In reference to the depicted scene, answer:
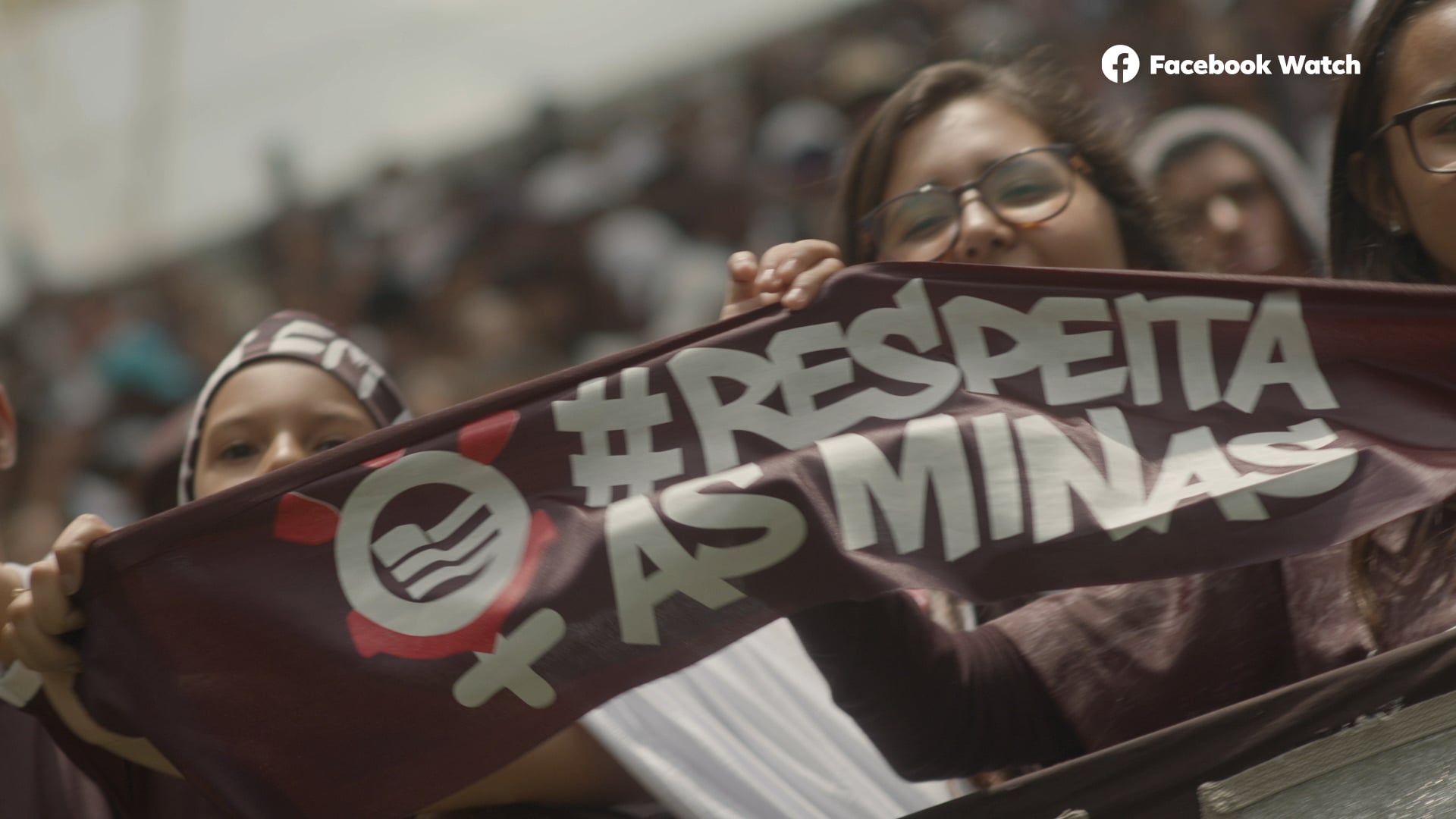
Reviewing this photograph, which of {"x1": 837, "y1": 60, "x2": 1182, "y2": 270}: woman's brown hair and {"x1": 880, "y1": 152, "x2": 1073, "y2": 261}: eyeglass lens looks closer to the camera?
{"x1": 880, "y1": 152, "x2": 1073, "y2": 261}: eyeglass lens

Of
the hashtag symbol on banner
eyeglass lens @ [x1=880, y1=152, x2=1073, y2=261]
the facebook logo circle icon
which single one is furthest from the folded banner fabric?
the facebook logo circle icon

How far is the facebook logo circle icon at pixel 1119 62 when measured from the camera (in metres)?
3.96

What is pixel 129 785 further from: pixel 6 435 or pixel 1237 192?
pixel 1237 192

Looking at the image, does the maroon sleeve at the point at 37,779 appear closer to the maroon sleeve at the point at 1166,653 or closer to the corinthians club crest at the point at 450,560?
the corinthians club crest at the point at 450,560

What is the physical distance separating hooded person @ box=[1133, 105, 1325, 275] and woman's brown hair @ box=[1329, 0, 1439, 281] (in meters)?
0.81

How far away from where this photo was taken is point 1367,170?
1688 mm

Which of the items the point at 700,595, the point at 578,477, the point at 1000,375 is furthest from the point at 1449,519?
the point at 578,477

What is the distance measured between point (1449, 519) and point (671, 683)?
0.82 m

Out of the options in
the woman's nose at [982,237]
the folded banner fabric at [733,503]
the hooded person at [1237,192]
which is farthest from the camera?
the hooded person at [1237,192]

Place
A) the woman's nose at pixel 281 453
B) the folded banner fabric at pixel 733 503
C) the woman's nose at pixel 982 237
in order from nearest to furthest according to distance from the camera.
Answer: the folded banner fabric at pixel 733 503, the woman's nose at pixel 982 237, the woman's nose at pixel 281 453

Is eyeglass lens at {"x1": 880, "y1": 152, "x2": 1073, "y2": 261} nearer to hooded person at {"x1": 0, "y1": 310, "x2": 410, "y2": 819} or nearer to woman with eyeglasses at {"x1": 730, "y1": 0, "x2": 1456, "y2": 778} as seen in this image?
woman with eyeglasses at {"x1": 730, "y1": 0, "x2": 1456, "y2": 778}

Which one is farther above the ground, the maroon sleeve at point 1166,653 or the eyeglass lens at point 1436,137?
the eyeglass lens at point 1436,137

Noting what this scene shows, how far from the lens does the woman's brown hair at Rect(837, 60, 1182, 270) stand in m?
2.05

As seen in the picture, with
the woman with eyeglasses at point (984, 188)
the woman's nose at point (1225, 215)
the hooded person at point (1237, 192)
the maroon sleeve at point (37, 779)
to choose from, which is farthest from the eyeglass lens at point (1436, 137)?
the maroon sleeve at point (37, 779)
